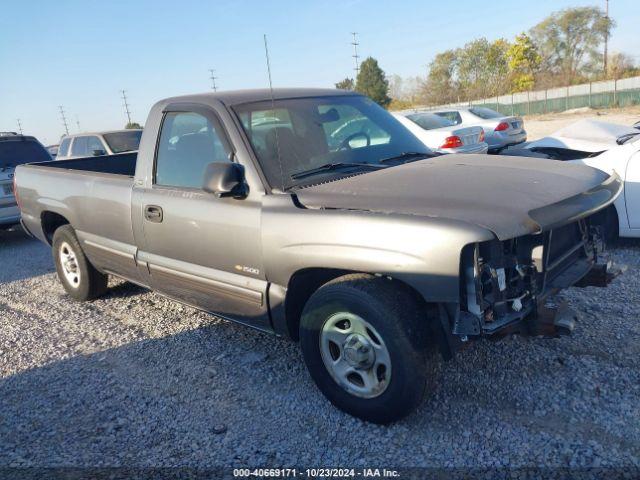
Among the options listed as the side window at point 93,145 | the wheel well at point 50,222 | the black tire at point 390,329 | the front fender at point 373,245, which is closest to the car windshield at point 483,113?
the side window at point 93,145

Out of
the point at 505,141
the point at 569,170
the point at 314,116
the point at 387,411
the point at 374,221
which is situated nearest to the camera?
the point at 374,221

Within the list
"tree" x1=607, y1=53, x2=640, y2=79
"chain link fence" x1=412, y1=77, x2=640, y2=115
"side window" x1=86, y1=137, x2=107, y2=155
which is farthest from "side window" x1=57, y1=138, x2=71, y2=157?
"tree" x1=607, y1=53, x2=640, y2=79

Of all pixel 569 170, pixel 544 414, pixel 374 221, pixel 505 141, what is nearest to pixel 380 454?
pixel 544 414

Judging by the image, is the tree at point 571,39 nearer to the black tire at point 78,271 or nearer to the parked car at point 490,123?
the parked car at point 490,123

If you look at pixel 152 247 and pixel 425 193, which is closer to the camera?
pixel 425 193

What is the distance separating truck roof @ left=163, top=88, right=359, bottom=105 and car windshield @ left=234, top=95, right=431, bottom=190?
7cm

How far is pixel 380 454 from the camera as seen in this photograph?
270 centimetres

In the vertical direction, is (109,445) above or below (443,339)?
below

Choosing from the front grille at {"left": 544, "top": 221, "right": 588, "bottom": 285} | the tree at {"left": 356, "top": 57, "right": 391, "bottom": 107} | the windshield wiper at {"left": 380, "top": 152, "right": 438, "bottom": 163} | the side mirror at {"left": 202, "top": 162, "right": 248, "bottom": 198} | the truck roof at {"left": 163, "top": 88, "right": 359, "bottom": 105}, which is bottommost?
the front grille at {"left": 544, "top": 221, "right": 588, "bottom": 285}

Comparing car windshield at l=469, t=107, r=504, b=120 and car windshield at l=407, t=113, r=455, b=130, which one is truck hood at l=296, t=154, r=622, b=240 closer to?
car windshield at l=407, t=113, r=455, b=130

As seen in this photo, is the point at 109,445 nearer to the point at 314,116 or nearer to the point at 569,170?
the point at 314,116

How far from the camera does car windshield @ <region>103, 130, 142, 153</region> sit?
11.5 m

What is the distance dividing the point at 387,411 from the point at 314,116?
6.89 feet

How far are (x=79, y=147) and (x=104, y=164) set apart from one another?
666 cm
